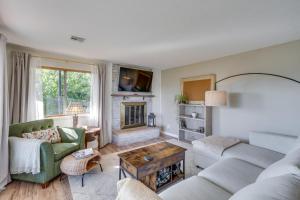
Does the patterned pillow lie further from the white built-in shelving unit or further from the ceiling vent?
the white built-in shelving unit

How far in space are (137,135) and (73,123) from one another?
182 cm

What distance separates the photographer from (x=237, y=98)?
3.48 meters

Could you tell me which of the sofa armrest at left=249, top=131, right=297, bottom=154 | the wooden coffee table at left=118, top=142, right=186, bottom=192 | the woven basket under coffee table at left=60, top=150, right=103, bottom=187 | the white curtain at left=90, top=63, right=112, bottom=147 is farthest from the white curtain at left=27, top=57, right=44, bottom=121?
the sofa armrest at left=249, top=131, right=297, bottom=154

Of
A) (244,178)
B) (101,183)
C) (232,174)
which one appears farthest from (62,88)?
(244,178)

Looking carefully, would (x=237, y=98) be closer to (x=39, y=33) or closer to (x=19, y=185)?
(x=39, y=33)

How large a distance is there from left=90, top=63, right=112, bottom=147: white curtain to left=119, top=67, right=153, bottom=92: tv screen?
0.65m

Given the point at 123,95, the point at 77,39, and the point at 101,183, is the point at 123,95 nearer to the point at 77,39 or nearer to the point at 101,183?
the point at 77,39

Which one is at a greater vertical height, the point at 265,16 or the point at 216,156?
the point at 265,16

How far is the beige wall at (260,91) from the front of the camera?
2.75 metres

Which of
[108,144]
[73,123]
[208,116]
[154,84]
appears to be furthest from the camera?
[154,84]

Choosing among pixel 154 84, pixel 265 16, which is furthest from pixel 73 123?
pixel 265 16

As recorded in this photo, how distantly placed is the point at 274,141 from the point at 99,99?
385cm

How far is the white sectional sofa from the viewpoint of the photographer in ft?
2.96

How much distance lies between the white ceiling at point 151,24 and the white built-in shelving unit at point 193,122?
1709 mm
